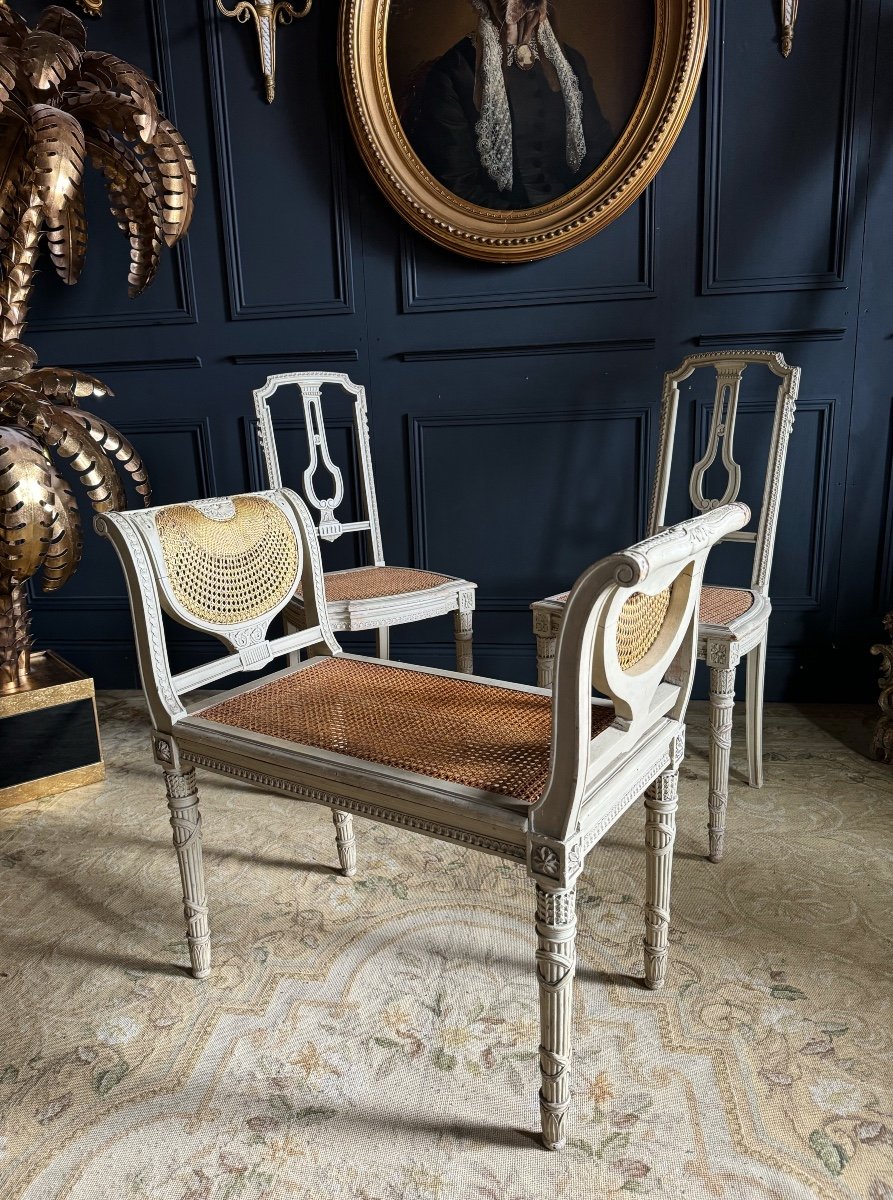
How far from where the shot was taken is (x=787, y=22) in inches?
99.7

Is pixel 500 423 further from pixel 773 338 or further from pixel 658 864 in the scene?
pixel 658 864

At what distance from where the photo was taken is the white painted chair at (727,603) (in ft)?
6.56

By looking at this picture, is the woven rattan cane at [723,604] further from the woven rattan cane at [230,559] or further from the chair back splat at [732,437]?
the woven rattan cane at [230,559]

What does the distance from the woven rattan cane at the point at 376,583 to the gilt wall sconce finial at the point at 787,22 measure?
199 centimetres

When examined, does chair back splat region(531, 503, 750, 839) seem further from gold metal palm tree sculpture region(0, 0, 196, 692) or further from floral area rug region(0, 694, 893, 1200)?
gold metal palm tree sculpture region(0, 0, 196, 692)

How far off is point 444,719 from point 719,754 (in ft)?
2.87

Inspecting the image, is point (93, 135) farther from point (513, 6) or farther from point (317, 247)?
point (513, 6)

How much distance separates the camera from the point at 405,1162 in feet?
4.05

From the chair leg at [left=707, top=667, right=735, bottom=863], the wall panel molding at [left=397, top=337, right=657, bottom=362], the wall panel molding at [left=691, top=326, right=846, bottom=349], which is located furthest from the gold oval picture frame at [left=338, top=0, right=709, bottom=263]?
the chair leg at [left=707, top=667, right=735, bottom=863]

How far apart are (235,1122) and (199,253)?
113 inches

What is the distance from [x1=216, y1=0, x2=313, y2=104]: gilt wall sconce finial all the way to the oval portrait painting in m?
0.37

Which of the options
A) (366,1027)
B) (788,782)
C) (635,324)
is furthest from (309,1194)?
(635,324)

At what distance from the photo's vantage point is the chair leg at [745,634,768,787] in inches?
91.1

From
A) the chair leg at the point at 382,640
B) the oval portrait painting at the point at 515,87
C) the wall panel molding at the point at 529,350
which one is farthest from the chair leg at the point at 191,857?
the oval portrait painting at the point at 515,87
